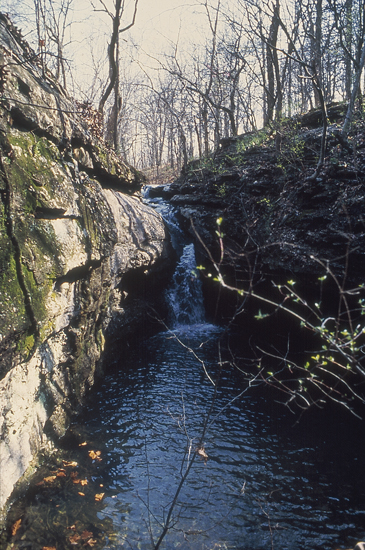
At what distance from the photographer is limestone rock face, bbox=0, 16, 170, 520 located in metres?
3.95

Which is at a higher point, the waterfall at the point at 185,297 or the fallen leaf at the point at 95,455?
the waterfall at the point at 185,297

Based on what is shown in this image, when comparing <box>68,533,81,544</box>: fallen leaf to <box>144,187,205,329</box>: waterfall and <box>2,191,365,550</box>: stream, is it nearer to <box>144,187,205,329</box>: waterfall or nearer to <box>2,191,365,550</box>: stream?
<box>2,191,365,550</box>: stream

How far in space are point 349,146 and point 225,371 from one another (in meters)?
6.27

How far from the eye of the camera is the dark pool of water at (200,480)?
359 cm

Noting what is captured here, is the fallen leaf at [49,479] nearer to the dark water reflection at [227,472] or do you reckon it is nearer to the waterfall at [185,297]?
the dark water reflection at [227,472]

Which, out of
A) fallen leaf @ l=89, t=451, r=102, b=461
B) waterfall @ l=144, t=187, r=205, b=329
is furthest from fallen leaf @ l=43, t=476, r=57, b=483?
waterfall @ l=144, t=187, r=205, b=329

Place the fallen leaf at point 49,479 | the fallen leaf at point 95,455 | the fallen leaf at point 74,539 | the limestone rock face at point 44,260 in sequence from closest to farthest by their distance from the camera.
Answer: the fallen leaf at point 74,539, the limestone rock face at point 44,260, the fallen leaf at point 49,479, the fallen leaf at point 95,455

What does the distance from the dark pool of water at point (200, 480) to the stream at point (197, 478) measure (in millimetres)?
14

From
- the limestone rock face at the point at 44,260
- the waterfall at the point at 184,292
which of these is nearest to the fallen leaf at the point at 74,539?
the limestone rock face at the point at 44,260

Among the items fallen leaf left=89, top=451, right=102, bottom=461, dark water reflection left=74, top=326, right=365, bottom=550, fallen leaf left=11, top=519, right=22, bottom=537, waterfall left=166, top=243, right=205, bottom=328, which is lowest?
dark water reflection left=74, top=326, right=365, bottom=550

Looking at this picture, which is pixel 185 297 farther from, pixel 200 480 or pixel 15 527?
pixel 15 527

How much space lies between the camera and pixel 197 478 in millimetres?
4387

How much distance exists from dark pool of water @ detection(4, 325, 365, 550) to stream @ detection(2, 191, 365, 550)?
0.01m

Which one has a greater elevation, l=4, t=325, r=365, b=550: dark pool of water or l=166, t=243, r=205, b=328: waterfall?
l=166, t=243, r=205, b=328: waterfall
